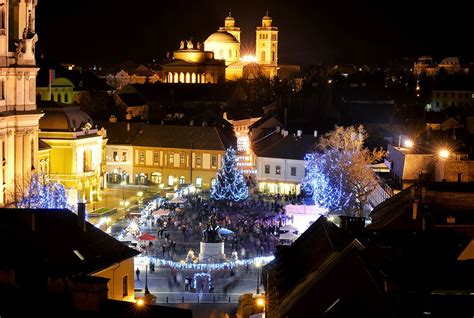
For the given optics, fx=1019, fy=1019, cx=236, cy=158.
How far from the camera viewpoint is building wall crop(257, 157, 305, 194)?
242 ft

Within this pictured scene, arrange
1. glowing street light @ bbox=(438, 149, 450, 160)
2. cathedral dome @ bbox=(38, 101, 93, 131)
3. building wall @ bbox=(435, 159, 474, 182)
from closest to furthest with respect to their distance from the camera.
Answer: building wall @ bbox=(435, 159, 474, 182)
glowing street light @ bbox=(438, 149, 450, 160)
cathedral dome @ bbox=(38, 101, 93, 131)

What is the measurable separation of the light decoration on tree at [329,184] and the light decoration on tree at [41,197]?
1456 cm

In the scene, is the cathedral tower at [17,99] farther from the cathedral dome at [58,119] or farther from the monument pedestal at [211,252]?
the monument pedestal at [211,252]

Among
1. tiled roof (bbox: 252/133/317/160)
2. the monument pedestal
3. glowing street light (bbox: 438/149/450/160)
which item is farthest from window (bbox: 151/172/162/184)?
the monument pedestal

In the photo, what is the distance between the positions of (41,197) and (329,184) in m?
16.4

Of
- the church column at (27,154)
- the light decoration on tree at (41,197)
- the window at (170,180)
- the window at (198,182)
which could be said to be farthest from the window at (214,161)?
the light decoration on tree at (41,197)

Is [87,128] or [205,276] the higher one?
[87,128]

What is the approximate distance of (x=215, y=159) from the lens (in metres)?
77.2

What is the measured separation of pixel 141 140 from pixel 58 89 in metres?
24.1

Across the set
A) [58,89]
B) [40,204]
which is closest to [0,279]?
[40,204]

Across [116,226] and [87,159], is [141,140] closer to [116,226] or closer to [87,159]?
[87,159]

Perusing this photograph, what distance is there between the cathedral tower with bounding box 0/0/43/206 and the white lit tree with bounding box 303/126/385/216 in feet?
56.5

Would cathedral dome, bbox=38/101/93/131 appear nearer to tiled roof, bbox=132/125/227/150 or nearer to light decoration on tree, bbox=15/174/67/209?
light decoration on tree, bbox=15/174/67/209

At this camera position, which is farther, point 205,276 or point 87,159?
point 87,159
